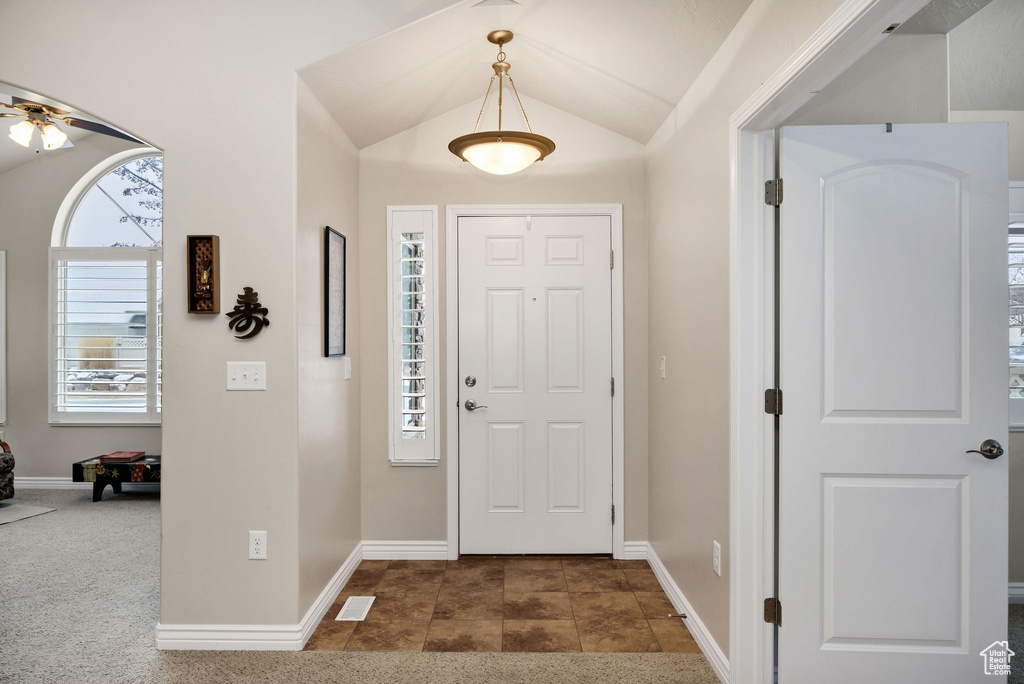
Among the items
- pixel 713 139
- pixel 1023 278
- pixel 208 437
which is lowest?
pixel 208 437

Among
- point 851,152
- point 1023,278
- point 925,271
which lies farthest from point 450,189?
point 1023,278

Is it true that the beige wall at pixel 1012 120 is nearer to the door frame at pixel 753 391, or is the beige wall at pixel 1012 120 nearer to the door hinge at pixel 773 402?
the door frame at pixel 753 391

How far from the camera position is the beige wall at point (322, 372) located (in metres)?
2.62

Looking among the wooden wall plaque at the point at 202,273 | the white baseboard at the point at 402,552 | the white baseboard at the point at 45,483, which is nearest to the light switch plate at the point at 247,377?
the wooden wall plaque at the point at 202,273

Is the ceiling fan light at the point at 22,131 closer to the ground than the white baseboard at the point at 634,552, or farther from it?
farther from it

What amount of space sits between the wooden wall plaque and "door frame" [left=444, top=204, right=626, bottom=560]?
1.37m

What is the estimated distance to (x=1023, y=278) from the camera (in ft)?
10.0

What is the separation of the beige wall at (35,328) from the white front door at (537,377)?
3.43 m

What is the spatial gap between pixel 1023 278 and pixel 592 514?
8.30ft

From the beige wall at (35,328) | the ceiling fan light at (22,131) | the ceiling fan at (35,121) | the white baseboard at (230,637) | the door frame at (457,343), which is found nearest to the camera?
the white baseboard at (230,637)

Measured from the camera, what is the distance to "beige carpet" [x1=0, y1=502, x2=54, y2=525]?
439cm

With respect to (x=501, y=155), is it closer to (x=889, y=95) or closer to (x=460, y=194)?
(x=460, y=194)

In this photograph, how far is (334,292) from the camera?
10.0 feet

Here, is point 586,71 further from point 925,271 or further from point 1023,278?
point 1023,278
